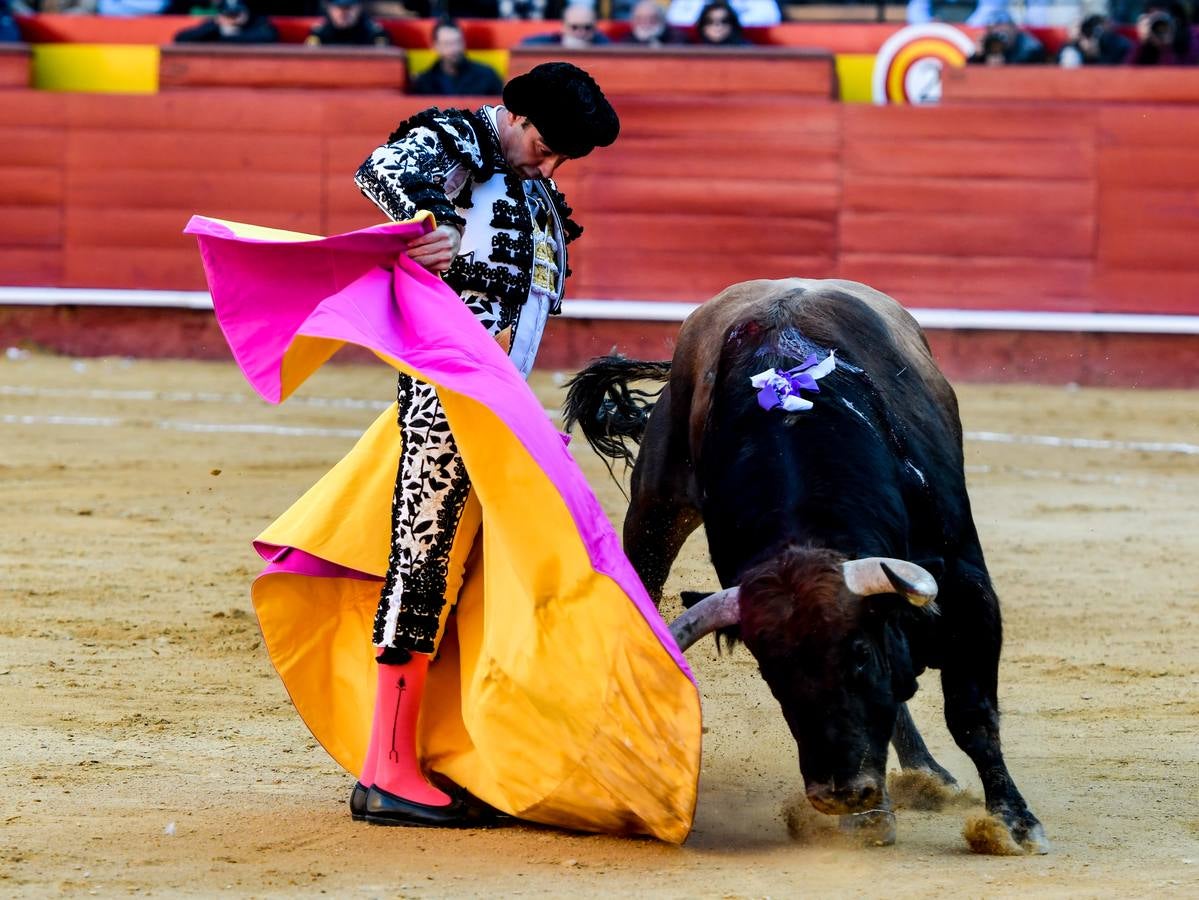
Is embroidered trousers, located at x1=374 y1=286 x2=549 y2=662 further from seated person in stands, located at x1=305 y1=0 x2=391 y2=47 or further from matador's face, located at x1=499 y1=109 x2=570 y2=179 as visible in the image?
seated person in stands, located at x1=305 y1=0 x2=391 y2=47

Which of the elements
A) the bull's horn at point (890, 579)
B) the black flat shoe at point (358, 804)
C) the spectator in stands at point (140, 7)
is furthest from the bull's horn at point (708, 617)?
the spectator in stands at point (140, 7)

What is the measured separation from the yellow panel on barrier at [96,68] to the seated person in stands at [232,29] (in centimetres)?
24

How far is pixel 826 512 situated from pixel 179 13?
8.20 m

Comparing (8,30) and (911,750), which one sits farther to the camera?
(8,30)

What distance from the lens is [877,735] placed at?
7.64 ft

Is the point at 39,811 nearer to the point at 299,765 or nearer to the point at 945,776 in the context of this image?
the point at 299,765

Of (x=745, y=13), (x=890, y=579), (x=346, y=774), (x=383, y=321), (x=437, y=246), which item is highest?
(x=745, y=13)

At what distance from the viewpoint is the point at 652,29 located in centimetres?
888

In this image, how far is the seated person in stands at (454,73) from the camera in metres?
8.63

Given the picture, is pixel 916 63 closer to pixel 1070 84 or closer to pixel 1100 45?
pixel 1070 84

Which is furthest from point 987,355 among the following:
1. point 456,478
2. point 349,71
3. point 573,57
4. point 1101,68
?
point 456,478

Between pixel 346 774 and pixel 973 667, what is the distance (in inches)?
38.8

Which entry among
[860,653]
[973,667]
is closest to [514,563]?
[860,653]

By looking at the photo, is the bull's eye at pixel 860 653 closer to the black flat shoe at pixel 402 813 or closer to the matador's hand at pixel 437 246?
the black flat shoe at pixel 402 813
